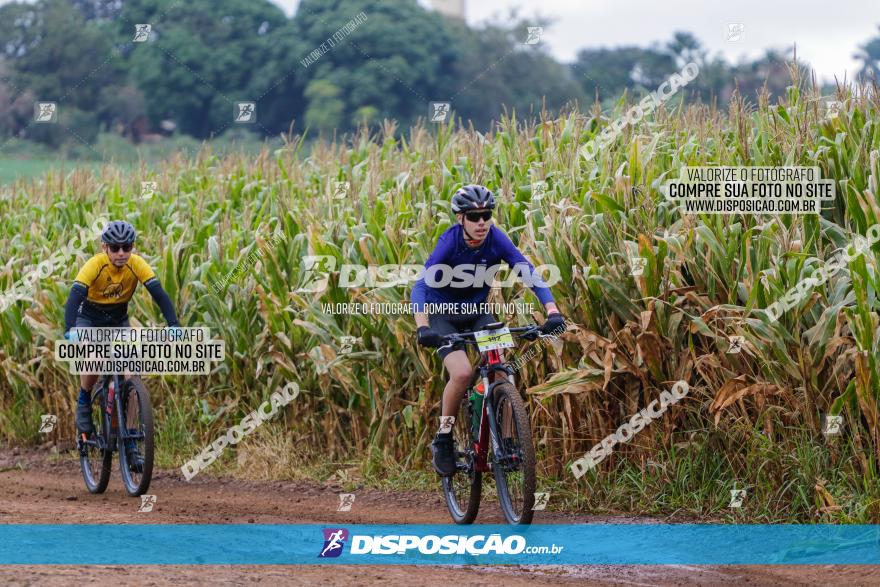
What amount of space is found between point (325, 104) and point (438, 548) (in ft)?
116

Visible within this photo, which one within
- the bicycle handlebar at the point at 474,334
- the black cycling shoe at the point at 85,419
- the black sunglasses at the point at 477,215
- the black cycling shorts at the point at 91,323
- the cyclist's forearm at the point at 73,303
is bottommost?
the black cycling shoe at the point at 85,419

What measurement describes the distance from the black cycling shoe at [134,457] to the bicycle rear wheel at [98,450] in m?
0.20

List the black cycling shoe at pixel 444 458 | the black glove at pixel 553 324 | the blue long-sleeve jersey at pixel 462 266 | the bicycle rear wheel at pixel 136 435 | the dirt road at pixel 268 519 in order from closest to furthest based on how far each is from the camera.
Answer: the dirt road at pixel 268 519 → the black glove at pixel 553 324 → the blue long-sleeve jersey at pixel 462 266 → the black cycling shoe at pixel 444 458 → the bicycle rear wheel at pixel 136 435

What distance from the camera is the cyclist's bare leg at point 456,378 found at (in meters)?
8.44

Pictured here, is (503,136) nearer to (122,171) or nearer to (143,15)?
(122,171)

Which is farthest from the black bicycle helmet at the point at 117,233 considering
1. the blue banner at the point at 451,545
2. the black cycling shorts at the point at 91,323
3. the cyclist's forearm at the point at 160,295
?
the blue banner at the point at 451,545

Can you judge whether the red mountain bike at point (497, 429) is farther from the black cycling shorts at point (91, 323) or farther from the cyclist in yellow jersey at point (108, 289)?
the black cycling shorts at point (91, 323)

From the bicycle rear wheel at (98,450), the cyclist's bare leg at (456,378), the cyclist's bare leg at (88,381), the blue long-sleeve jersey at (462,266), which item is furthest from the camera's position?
the cyclist's bare leg at (88,381)

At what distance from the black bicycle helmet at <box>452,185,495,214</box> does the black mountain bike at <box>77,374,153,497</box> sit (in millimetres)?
3526

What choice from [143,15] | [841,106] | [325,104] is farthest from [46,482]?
[143,15]

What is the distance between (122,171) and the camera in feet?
56.4

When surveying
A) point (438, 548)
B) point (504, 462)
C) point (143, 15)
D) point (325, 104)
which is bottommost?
point (438, 548)

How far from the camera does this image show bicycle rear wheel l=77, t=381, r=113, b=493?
423 inches

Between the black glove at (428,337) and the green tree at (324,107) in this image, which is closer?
the black glove at (428,337)
